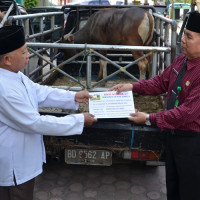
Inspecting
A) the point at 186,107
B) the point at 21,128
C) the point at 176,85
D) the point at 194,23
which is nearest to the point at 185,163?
the point at 186,107

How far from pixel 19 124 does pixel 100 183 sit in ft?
6.19

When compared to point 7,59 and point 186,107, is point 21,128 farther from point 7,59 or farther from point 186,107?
point 186,107

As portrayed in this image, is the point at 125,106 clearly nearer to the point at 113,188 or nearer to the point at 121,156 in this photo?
the point at 121,156

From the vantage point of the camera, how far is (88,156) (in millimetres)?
3111

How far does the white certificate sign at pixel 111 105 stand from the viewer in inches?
95.9

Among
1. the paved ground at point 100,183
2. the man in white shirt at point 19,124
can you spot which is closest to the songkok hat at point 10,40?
the man in white shirt at point 19,124

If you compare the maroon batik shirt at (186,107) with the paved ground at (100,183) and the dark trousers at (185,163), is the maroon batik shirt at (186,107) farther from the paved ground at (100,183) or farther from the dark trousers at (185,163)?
the paved ground at (100,183)

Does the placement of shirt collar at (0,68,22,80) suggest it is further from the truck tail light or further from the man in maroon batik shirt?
the truck tail light

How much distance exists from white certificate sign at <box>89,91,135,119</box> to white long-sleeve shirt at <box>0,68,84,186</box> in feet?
0.82

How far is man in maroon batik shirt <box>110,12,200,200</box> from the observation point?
2.16m

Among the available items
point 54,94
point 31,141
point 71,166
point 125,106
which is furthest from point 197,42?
point 71,166

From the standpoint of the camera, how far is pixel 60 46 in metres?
3.18

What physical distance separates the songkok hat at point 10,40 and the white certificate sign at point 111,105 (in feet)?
2.55

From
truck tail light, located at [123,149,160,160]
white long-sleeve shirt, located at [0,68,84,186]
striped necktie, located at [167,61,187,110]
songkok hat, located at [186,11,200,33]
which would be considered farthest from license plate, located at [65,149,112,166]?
songkok hat, located at [186,11,200,33]
